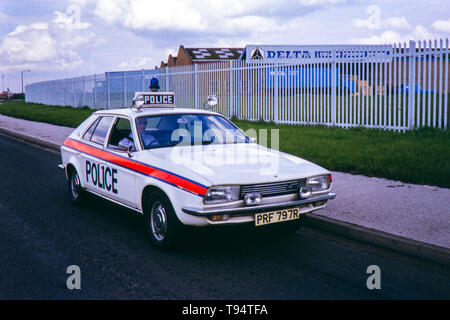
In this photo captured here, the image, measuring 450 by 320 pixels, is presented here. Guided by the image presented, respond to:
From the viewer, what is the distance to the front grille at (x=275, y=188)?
498 cm

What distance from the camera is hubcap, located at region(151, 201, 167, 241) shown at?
17.3 ft

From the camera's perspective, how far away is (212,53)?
172 ft

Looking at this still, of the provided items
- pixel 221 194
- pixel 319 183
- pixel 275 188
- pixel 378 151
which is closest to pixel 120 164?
pixel 221 194

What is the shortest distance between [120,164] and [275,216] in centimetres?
202

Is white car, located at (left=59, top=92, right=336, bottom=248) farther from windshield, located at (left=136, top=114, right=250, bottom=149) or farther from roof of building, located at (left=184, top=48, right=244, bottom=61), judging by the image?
roof of building, located at (left=184, top=48, right=244, bottom=61)

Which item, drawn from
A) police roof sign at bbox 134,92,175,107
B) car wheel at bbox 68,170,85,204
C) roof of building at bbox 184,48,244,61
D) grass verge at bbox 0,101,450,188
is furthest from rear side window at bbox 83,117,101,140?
roof of building at bbox 184,48,244,61

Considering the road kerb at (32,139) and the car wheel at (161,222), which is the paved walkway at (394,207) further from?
the road kerb at (32,139)

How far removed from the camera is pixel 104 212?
7.18 m

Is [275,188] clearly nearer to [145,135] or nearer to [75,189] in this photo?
[145,135]

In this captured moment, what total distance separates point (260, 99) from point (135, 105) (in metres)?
11.5
